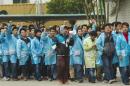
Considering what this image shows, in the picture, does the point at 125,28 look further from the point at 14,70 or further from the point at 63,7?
the point at 63,7

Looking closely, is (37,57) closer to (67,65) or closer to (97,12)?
(67,65)

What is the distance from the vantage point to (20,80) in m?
17.0

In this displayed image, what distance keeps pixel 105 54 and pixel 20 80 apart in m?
3.03

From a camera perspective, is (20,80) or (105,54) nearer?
(105,54)

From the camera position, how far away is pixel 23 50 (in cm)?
1709

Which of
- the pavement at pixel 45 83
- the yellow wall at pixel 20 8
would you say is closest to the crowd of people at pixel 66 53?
the pavement at pixel 45 83

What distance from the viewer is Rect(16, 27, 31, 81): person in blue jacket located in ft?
55.8

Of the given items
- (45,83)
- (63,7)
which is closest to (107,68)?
(45,83)

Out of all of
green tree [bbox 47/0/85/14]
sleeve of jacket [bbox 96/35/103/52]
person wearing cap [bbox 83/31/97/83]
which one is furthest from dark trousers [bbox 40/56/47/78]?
green tree [bbox 47/0/85/14]

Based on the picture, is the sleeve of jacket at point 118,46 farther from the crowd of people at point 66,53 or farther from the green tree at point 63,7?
the green tree at point 63,7

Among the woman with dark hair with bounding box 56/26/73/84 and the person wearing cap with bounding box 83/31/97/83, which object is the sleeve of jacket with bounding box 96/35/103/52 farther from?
the woman with dark hair with bounding box 56/26/73/84

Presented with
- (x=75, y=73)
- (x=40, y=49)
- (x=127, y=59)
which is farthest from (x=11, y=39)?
(x=127, y=59)

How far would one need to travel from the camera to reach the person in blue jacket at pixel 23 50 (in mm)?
17016

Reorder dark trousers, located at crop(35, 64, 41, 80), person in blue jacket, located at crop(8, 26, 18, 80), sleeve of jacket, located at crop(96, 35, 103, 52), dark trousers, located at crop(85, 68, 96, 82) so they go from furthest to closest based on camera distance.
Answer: person in blue jacket, located at crop(8, 26, 18, 80)
dark trousers, located at crop(35, 64, 41, 80)
dark trousers, located at crop(85, 68, 96, 82)
sleeve of jacket, located at crop(96, 35, 103, 52)
